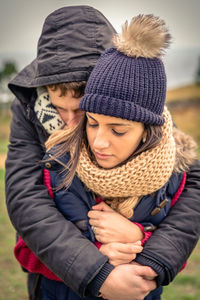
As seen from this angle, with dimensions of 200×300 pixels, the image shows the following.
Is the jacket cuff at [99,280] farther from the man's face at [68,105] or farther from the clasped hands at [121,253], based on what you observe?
the man's face at [68,105]

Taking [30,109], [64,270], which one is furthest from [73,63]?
[64,270]

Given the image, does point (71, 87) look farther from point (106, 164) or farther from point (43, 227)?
point (43, 227)

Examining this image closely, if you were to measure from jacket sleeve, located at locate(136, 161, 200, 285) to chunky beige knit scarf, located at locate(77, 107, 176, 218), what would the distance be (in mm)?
220

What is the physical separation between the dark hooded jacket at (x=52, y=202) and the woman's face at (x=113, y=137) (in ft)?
1.30

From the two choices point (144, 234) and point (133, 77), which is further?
point (144, 234)

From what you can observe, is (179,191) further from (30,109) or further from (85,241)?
(30,109)

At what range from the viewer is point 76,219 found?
70.4 inches

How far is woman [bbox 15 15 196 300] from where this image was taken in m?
1.54

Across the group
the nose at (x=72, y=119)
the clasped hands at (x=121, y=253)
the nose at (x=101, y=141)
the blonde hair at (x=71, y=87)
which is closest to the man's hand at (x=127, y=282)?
the clasped hands at (x=121, y=253)

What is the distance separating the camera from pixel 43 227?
1.69 metres

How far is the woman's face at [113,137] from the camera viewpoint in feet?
5.09

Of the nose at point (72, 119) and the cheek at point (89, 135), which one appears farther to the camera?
the nose at point (72, 119)

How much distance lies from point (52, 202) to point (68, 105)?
22.8 inches

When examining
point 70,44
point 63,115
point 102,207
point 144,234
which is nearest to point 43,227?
point 102,207
